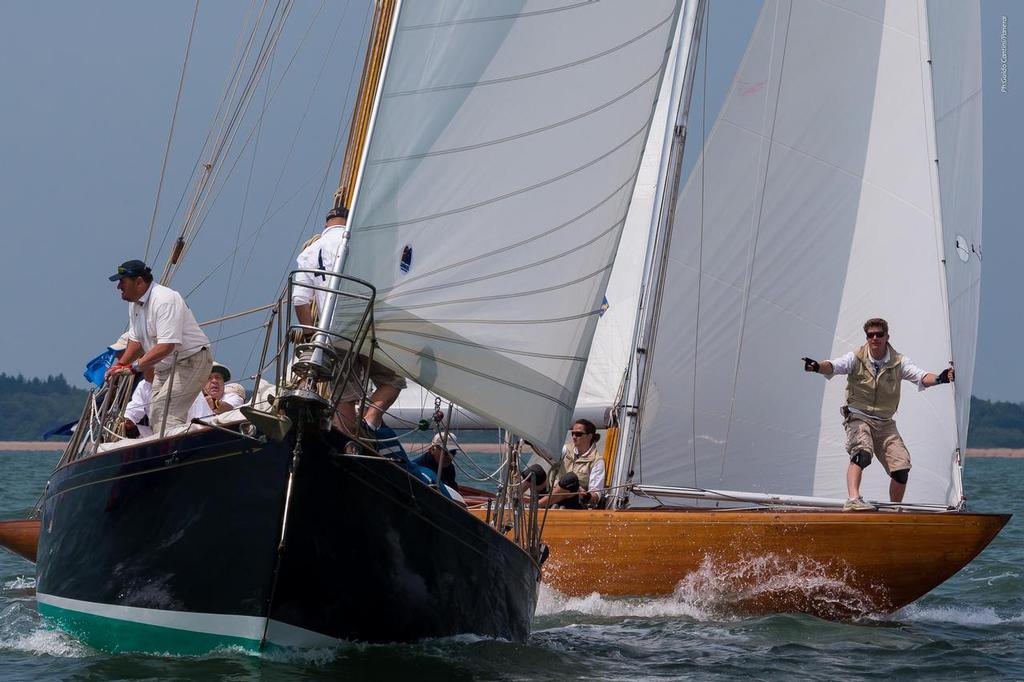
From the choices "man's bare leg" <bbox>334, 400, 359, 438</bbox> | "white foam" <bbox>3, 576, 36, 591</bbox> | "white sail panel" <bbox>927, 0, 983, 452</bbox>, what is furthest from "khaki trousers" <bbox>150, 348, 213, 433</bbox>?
"white sail panel" <bbox>927, 0, 983, 452</bbox>

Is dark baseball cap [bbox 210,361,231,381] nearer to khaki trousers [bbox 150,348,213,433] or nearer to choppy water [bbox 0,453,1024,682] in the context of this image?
choppy water [bbox 0,453,1024,682]

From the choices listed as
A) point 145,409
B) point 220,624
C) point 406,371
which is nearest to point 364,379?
point 406,371

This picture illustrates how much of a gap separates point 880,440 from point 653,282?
232 centimetres

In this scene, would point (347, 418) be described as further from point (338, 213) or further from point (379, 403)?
point (338, 213)

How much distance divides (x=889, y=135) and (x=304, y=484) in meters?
8.02

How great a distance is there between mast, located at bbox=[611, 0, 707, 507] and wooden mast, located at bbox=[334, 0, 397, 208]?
97.1 inches

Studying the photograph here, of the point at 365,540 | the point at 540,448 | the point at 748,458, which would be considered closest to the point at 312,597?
the point at 365,540

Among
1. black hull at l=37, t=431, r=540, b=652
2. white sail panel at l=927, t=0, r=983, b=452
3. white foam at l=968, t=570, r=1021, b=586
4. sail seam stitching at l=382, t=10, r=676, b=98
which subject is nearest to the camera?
black hull at l=37, t=431, r=540, b=652

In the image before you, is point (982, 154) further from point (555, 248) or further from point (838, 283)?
point (555, 248)

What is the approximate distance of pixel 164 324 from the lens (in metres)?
8.67

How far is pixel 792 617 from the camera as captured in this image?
11016 mm

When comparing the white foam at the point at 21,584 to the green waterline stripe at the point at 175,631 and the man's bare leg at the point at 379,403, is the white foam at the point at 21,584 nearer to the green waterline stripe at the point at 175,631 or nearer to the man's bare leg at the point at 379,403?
the green waterline stripe at the point at 175,631

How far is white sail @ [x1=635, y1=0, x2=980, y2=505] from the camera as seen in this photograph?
13.4 metres

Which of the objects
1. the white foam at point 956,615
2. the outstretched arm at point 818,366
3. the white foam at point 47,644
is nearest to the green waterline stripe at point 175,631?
the white foam at point 47,644
